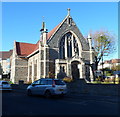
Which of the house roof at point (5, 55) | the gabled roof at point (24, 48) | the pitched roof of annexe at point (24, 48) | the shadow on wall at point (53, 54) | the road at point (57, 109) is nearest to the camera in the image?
the road at point (57, 109)

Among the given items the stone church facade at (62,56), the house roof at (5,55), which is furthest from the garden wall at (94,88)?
the house roof at (5,55)

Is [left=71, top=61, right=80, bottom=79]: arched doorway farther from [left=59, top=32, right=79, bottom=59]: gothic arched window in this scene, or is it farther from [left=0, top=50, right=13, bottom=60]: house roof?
[left=0, top=50, right=13, bottom=60]: house roof

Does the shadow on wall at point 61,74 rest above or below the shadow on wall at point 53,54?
below

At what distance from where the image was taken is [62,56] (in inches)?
1299

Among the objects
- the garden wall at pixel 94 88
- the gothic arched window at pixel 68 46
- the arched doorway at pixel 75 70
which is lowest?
the garden wall at pixel 94 88

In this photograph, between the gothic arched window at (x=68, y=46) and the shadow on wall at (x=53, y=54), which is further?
the gothic arched window at (x=68, y=46)

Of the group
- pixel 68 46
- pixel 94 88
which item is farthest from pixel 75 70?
pixel 94 88

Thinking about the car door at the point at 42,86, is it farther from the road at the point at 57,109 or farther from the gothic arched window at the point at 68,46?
the gothic arched window at the point at 68,46

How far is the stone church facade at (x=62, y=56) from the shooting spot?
30906 mm

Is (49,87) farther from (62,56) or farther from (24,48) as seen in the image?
(24,48)

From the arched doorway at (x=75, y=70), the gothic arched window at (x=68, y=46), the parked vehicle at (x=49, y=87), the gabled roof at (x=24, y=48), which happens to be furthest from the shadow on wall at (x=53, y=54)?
the parked vehicle at (x=49, y=87)

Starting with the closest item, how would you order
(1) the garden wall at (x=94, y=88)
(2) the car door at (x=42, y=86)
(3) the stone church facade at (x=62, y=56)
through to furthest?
1. (2) the car door at (x=42, y=86)
2. (1) the garden wall at (x=94, y=88)
3. (3) the stone church facade at (x=62, y=56)

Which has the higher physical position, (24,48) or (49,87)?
(24,48)

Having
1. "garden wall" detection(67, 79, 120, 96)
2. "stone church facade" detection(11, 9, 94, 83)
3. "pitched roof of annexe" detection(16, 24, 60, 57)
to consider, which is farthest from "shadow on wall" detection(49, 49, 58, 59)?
"garden wall" detection(67, 79, 120, 96)
